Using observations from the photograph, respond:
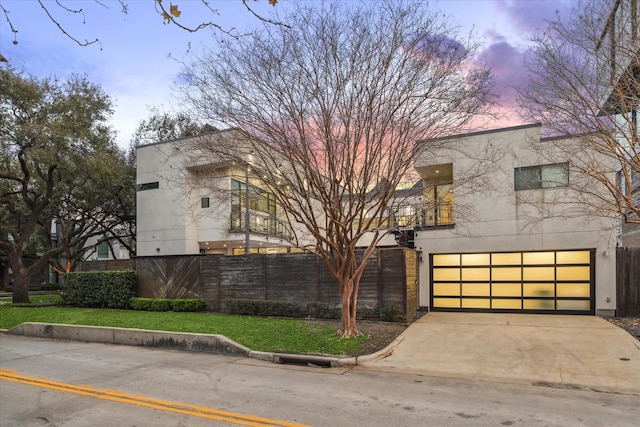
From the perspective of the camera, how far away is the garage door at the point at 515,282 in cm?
1594

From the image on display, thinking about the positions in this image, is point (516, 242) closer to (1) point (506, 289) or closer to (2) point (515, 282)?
(2) point (515, 282)

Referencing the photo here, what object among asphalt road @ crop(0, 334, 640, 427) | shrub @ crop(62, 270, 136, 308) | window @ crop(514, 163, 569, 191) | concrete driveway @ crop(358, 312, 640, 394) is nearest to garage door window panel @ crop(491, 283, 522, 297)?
concrete driveway @ crop(358, 312, 640, 394)

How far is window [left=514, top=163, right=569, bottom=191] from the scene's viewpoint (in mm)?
15874

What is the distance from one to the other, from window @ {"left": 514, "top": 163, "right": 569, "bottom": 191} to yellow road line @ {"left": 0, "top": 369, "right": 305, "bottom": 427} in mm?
13991

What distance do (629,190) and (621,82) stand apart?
2773 mm

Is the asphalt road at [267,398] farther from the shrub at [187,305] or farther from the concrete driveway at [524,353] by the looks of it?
the shrub at [187,305]

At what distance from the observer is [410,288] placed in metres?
15.0

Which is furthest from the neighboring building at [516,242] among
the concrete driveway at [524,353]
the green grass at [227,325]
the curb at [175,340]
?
the green grass at [227,325]

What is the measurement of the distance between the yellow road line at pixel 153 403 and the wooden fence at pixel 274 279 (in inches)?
344

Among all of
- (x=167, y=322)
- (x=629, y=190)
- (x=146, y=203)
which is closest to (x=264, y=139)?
(x=167, y=322)

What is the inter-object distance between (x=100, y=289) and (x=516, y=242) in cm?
1712

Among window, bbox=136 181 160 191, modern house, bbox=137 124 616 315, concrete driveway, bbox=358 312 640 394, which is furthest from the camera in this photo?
window, bbox=136 181 160 191

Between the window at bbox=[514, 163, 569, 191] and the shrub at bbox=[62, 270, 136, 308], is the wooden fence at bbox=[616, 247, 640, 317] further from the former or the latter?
the shrub at bbox=[62, 270, 136, 308]

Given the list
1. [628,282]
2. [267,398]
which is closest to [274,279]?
[267,398]
